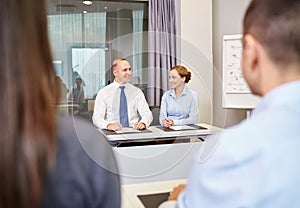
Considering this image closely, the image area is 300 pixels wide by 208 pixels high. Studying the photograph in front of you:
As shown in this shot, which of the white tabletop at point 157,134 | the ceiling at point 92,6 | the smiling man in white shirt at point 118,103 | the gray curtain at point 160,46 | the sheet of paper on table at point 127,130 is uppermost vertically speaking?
the ceiling at point 92,6

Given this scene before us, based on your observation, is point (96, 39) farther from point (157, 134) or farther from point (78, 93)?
point (157, 134)

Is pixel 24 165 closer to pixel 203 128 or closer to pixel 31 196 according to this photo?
pixel 31 196

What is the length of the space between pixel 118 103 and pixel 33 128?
9.62ft

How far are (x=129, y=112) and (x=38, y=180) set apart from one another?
9.68ft

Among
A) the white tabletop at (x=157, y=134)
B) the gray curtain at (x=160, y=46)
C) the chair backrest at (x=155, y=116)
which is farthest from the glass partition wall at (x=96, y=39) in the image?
the white tabletop at (x=157, y=134)

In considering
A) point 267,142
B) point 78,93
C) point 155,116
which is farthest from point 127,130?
point 267,142

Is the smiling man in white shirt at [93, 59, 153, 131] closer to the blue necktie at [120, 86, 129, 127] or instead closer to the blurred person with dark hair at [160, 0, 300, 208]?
the blue necktie at [120, 86, 129, 127]

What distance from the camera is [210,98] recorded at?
15.3ft

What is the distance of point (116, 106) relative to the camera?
342 centimetres

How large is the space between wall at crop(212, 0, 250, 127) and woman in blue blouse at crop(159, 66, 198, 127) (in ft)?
3.54

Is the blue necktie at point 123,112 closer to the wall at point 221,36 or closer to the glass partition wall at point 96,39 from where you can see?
the glass partition wall at point 96,39

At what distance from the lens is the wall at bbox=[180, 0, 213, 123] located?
14.5 ft

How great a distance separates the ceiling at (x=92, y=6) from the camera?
4074mm

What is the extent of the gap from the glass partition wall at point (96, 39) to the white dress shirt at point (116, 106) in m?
0.80
